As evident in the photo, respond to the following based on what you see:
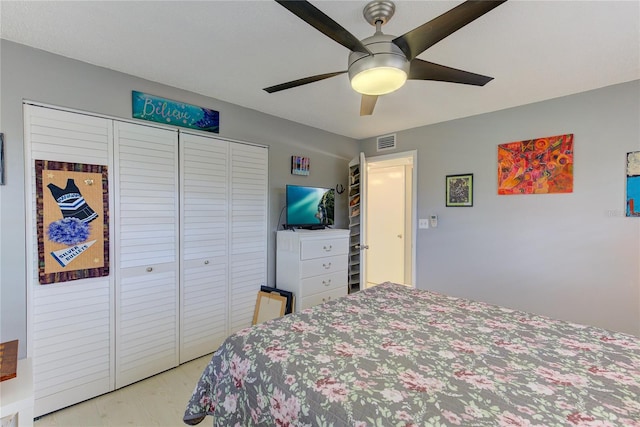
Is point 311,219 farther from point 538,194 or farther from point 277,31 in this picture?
point 538,194

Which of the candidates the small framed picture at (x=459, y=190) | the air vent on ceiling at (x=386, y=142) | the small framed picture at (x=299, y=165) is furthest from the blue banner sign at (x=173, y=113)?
the small framed picture at (x=459, y=190)

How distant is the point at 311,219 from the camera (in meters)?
3.26

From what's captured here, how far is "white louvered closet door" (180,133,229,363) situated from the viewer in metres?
2.43

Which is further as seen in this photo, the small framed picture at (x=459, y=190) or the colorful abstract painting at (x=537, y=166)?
the small framed picture at (x=459, y=190)

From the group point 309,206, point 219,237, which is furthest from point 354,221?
point 219,237

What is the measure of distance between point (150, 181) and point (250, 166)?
0.92m

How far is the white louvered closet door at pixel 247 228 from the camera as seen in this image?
275 centimetres

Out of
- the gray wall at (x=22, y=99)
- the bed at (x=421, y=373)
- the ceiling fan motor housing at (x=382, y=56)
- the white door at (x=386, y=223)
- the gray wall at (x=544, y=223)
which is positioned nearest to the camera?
the bed at (x=421, y=373)

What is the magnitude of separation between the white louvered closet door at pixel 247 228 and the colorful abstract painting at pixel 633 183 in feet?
10.1

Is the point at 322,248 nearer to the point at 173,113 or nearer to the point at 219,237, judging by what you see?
the point at 219,237

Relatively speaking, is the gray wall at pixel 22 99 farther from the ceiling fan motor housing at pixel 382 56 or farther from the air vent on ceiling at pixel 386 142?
the air vent on ceiling at pixel 386 142

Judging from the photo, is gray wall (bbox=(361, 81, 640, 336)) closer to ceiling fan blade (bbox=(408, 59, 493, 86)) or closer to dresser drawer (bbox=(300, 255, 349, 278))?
dresser drawer (bbox=(300, 255, 349, 278))

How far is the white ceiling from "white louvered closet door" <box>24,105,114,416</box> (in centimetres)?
49

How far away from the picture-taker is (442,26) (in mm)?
1077
